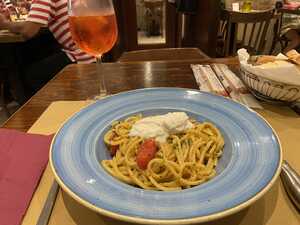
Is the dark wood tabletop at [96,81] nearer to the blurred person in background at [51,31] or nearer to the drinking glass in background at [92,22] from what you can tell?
the drinking glass in background at [92,22]

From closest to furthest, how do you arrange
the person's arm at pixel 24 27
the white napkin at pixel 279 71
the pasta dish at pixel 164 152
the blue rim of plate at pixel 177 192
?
1. the blue rim of plate at pixel 177 192
2. the pasta dish at pixel 164 152
3. the white napkin at pixel 279 71
4. the person's arm at pixel 24 27

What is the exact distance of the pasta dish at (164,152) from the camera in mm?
458

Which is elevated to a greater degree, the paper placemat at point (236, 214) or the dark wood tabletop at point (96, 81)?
the paper placemat at point (236, 214)

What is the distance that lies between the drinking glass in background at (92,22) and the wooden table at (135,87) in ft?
0.50

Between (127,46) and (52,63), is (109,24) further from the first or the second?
(127,46)

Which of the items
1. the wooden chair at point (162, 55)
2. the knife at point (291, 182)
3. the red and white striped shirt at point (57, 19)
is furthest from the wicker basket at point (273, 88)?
the red and white striped shirt at point (57, 19)

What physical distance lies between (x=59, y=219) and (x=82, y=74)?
631 mm

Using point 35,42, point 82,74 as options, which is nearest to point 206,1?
point 35,42

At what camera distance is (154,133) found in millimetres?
519

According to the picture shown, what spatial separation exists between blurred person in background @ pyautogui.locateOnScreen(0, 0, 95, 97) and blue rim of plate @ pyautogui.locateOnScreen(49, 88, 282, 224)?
114cm

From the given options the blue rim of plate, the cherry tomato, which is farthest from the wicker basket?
the cherry tomato

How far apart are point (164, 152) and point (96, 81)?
0.49 metres

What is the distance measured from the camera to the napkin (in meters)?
0.42

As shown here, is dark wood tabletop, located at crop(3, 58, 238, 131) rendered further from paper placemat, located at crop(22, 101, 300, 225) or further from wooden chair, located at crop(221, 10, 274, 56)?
wooden chair, located at crop(221, 10, 274, 56)
